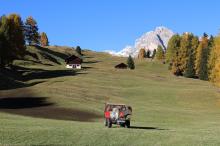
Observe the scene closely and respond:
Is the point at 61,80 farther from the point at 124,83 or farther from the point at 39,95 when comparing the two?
the point at 39,95

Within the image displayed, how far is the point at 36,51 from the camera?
524 ft

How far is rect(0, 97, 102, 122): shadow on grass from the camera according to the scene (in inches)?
2261

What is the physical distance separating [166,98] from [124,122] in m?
44.9

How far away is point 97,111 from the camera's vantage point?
64500 millimetres

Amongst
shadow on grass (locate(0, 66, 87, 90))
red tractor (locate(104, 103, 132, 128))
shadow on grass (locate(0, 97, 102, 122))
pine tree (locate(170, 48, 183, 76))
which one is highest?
pine tree (locate(170, 48, 183, 76))

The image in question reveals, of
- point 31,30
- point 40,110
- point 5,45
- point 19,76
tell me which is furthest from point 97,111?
point 31,30

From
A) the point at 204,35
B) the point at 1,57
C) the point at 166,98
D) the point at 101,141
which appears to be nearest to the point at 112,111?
the point at 101,141

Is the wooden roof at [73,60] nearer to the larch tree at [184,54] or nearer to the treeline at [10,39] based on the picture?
the treeline at [10,39]

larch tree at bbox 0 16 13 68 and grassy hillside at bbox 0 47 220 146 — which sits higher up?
larch tree at bbox 0 16 13 68

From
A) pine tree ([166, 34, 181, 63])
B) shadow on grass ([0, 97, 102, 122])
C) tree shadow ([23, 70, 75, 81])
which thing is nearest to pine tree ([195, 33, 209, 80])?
pine tree ([166, 34, 181, 63])

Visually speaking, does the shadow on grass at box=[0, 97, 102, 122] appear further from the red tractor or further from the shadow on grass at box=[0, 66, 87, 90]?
the shadow on grass at box=[0, 66, 87, 90]

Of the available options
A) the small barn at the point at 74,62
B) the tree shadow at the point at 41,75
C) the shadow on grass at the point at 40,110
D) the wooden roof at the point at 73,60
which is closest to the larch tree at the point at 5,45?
the tree shadow at the point at 41,75

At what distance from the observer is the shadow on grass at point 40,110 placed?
57.4 meters

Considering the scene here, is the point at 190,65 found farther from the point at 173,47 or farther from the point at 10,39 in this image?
the point at 10,39
